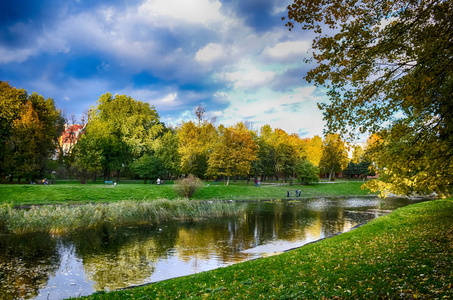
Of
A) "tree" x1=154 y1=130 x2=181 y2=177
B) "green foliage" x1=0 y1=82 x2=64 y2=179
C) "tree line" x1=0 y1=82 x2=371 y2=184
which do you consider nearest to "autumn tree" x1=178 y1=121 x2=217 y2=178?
"tree line" x1=0 y1=82 x2=371 y2=184

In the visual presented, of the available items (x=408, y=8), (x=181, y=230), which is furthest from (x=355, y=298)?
(x=181, y=230)

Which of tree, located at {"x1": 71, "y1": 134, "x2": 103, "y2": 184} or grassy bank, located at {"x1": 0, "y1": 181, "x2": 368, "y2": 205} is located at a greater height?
tree, located at {"x1": 71, "y1": 134, "x2": 103, "y2": 184}

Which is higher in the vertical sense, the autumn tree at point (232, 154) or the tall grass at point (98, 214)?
the autumn tree at point (232, 154)

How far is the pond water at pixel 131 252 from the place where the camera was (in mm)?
11523

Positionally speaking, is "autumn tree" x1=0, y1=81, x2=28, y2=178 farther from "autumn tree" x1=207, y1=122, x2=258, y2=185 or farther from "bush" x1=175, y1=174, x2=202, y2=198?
"autumn tree" x1=207, y1=122, x2=258, y2=185

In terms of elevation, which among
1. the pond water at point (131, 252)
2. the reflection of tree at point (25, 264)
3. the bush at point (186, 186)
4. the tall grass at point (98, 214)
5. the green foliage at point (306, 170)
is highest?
the green foliage at point (306, 170)

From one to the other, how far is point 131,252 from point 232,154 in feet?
118

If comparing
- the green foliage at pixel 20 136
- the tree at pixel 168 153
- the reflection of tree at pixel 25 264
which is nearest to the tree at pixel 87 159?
the green foliage at pixel 20 136

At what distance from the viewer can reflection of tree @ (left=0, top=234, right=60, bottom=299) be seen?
35.0 feet

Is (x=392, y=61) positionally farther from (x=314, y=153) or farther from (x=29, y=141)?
(x=314, y=153)

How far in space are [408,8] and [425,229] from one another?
1031 cm

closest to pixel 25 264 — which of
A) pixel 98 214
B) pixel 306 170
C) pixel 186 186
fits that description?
pixel 98 214

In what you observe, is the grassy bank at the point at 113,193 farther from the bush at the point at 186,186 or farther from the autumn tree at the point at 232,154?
the autumn tree at the point at 232,154

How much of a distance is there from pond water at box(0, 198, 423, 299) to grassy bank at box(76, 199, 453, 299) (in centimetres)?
342
